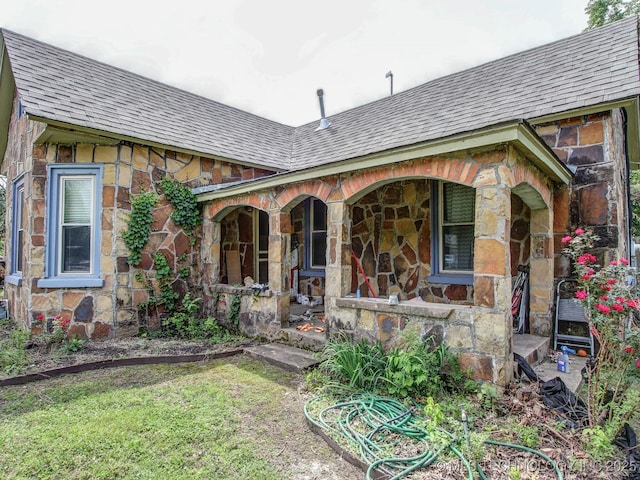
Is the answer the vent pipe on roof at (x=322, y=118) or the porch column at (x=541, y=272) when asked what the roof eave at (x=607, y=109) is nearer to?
the porch column at (x=541, y=272)

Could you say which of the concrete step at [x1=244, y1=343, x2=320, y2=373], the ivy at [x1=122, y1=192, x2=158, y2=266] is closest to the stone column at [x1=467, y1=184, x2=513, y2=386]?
the concrete step at [x1=244, y1=343, x2=320, y2=373]

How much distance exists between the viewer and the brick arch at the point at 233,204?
227 inches

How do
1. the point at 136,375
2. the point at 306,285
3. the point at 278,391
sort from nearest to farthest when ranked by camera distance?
the point at 278,391
the point at 136,375
the point at 306,285

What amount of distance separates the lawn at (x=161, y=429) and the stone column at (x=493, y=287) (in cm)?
171

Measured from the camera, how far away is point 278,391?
3994 millimetres

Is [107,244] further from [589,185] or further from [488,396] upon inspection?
[589,185]

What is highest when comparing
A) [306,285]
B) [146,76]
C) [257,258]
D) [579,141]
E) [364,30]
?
[364,30]

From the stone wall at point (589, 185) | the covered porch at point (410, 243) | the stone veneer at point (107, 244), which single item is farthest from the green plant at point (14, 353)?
the stone wall at point (589, 185)

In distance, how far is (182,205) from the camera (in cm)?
668

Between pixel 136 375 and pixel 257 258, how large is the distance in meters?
4.39

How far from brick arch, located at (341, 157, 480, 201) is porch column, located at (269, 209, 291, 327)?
126 centimetres

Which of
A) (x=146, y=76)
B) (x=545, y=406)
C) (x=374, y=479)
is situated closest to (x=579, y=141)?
(x=545, y=406)

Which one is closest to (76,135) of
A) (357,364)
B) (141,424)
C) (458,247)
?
(141,424)

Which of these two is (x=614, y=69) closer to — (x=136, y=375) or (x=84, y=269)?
(x=136, y=375)
